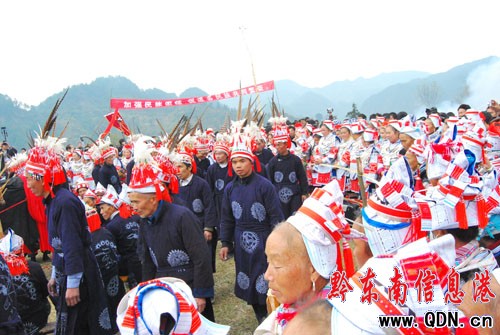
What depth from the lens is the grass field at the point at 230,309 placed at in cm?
492

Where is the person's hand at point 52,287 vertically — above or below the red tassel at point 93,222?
below

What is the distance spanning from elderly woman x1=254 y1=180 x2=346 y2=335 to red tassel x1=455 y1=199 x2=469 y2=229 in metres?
0.92

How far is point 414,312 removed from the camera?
3.92ft

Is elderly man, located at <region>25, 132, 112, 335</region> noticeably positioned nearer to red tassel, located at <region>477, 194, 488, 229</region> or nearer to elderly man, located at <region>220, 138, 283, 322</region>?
elderly man, located at <region>220, 138, 283, 322</region>

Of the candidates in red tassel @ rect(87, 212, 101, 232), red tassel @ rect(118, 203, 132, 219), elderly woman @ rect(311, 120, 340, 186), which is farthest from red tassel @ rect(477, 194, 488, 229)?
elderly woman @ rect(311, 120, 340, 186)

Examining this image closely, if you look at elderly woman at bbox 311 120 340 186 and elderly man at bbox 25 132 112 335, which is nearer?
elderly man at bbox 25 132 112 335

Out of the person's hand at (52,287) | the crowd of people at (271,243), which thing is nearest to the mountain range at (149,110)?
the crowd of people at (271,243)

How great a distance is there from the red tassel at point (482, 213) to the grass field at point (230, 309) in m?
3.07

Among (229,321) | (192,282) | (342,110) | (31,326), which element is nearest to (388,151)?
(229,321)

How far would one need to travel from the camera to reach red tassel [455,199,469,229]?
8.02 ft

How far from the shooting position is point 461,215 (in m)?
2.47

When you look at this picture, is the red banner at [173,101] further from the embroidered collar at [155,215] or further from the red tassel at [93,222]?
the embroidered collar at [155,215]

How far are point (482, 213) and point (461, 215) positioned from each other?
0.53ft

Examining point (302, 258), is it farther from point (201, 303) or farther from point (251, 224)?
point (251, 224)
